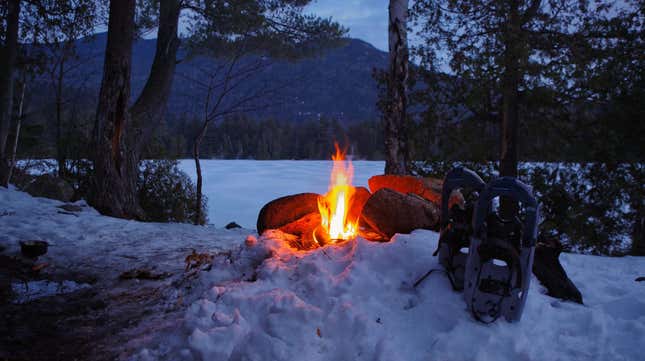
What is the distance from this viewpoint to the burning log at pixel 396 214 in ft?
17.8

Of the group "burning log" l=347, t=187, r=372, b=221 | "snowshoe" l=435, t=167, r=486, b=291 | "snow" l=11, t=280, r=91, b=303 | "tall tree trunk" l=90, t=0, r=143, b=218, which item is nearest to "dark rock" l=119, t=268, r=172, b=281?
"snow" l=11, t=280, r=91, b=303

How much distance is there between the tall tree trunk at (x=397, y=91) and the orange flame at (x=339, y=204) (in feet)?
9.46

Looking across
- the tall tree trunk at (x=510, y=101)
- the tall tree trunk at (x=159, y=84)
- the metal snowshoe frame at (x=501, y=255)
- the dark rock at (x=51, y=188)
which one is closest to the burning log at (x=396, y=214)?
the metal snowshoe frame at (x=501, y=255)

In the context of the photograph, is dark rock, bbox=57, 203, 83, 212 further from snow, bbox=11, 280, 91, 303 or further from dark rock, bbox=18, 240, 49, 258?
snow, bbox=11, 280, 91, 303

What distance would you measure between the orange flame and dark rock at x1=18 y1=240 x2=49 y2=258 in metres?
4.23

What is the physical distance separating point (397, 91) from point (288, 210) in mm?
4063

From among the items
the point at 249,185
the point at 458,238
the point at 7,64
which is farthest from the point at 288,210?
the point at 249,185

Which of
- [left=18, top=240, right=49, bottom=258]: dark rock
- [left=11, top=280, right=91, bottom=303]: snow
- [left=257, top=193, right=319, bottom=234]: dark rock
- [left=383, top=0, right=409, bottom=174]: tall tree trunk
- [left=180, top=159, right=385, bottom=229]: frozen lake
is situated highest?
[left=383, top=0, right=409, bottom=174]: tall tree trunk

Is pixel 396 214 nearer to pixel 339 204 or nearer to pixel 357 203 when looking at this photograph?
pixel 339 204

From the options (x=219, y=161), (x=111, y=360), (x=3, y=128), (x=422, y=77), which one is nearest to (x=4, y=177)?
(x=3, y=128)

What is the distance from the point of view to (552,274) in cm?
419

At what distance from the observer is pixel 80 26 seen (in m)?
14.0

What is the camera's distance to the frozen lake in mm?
30161

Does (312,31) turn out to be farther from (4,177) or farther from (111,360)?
(111,360)
